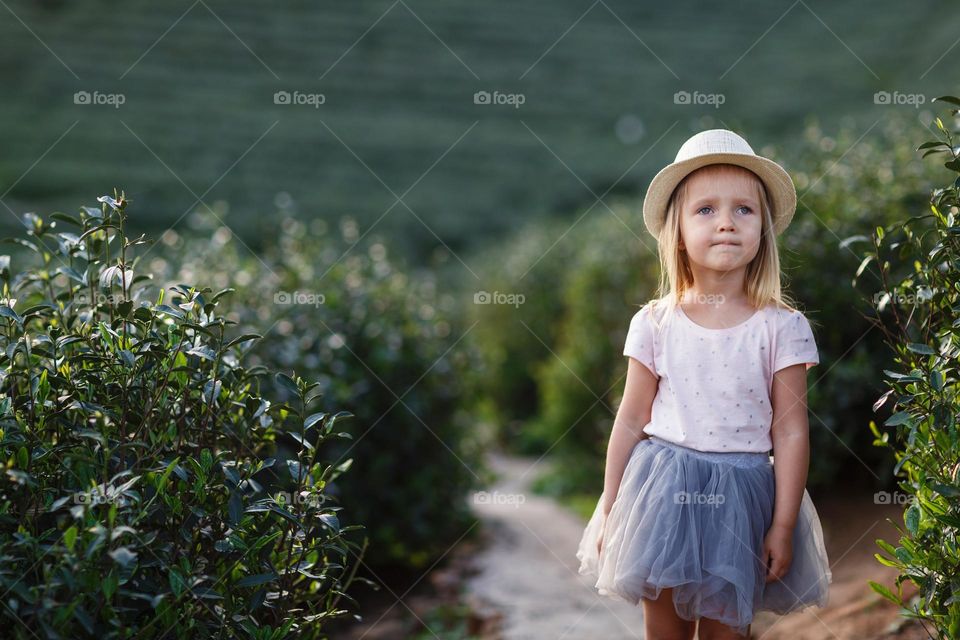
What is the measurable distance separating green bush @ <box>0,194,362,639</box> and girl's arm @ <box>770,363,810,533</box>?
100cm

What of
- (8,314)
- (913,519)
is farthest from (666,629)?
(8,314)

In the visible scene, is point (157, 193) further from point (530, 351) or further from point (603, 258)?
point (603, 258)

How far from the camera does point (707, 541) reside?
74.8 inches

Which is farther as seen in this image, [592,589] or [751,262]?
[592,589]

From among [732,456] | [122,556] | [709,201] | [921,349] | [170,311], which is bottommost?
[122,556]

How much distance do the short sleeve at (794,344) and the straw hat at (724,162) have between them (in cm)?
30

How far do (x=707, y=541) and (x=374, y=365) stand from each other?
253 centimetres

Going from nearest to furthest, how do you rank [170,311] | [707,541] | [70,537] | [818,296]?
1. [70,537]
2. [170,311]
3. [707,541]
4. [818,296]

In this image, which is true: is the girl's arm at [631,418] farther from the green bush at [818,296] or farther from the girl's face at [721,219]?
the green bush at [818,296]

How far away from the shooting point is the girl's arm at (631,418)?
81.9 inches

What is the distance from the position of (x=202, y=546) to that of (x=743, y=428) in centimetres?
127

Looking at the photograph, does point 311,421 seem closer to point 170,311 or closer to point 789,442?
point 170,311

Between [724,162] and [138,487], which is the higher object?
[724,162]

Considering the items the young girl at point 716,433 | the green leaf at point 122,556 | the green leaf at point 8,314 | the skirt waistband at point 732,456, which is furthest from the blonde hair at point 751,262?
the green leaf at point 8,314
